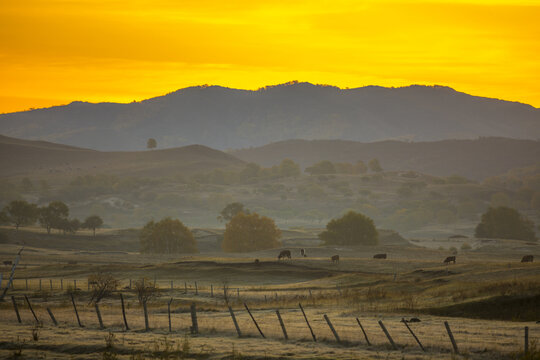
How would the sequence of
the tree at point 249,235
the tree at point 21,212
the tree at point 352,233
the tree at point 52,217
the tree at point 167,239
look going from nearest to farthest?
the tree at point 167,239 < the tree at point 249,235 < the tree at point 352,233 < the tree at point 52,217 < the tree at point 21,212

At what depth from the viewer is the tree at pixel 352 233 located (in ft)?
516

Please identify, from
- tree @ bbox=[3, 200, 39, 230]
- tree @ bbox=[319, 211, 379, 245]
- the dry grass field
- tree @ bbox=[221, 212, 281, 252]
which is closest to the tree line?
tree @ bbox=[3, 200, 39, 230]

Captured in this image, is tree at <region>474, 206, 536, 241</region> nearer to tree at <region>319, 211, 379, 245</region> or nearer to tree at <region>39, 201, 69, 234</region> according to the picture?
tree at <region>319, 211, 379, 245</region>

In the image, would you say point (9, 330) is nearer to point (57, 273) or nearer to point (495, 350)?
point (495, 350)

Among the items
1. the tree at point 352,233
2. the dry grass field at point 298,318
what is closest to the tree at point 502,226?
the tree at point 352,233

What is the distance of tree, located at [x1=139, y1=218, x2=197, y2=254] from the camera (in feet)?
506

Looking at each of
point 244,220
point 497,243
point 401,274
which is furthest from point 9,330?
point 497,243

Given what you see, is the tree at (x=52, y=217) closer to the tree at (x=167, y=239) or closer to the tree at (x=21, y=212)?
the tree at (x=21, y=212)

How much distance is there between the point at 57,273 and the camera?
93875 mm

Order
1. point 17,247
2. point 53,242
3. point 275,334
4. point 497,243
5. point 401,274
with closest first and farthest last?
point 275,334 < point 401,274 < point 17,247 < point 497,243 < point 53,242

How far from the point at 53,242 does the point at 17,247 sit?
74.3 feet

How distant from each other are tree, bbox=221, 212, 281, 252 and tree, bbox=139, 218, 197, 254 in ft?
26.5

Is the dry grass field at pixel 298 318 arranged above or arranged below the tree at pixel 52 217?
below

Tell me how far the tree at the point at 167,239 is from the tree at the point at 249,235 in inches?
318
